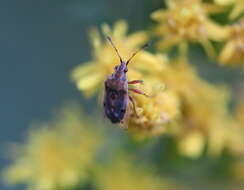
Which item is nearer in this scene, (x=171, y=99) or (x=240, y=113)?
(x=171, y=99)

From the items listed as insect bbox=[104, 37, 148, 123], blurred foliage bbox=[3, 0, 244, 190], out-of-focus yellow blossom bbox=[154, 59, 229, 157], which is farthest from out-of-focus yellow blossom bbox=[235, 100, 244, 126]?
insect bbox=[104, 37, 148, 123]

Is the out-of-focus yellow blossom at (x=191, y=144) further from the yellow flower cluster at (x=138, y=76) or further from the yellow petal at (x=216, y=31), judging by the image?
the yellow petal at (x=216, y=31)

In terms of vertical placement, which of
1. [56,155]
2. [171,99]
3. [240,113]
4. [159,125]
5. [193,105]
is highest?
[56,155]

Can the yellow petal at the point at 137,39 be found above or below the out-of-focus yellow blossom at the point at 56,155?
below

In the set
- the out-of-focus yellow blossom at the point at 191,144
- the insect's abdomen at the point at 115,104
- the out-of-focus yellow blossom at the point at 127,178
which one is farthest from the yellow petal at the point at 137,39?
the out-of-focus yellow blossom at the point at 127,178

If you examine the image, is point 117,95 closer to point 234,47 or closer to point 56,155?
point 234,47

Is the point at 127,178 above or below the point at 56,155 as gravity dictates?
below

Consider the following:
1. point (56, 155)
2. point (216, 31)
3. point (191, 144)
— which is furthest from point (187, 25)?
point (56, 155)

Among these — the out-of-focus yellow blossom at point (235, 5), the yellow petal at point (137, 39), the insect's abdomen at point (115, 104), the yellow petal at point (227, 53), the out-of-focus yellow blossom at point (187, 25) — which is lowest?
the insect's abdomen at point (115, 104)

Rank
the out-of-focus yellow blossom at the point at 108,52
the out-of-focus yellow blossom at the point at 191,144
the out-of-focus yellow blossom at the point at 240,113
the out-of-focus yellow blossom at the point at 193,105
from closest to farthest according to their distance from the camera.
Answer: the out-of-focus yellow blossom at the point at 108,52
the out-of-focus yellow blossom at the point at 193,105
the out-of-focus yellow blossom at the point at 191,144
the out-of-focus yellow blossom at the point at 240,113
